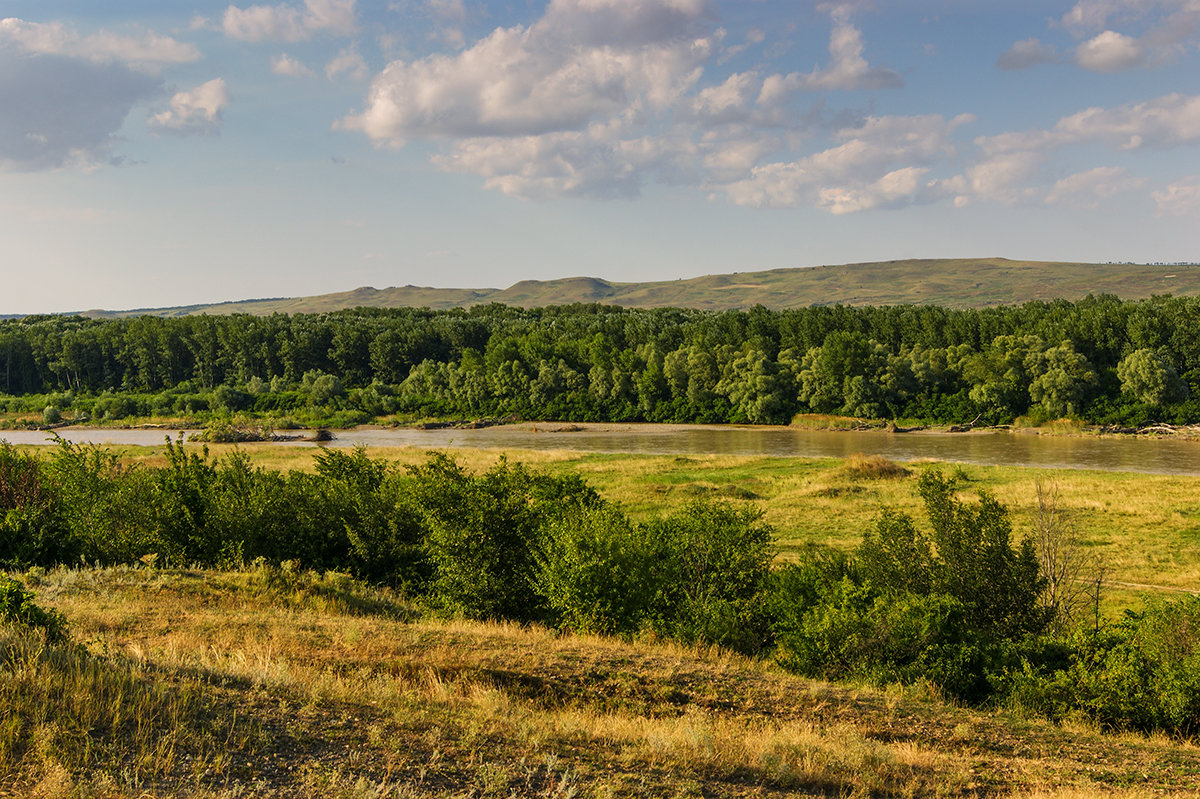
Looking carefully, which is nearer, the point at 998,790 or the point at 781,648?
the point at 998,790

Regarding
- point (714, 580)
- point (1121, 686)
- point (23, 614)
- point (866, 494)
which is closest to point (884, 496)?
point (866, 494)

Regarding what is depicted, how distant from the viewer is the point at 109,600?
49.4 feet

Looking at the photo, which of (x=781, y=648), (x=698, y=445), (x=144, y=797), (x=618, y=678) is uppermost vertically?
(x=144, y=797)

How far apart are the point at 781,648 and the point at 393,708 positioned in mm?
8813

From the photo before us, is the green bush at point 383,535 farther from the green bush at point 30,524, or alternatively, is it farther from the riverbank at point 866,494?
the green bush at point 30,524

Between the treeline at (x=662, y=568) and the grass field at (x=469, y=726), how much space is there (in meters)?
1.34

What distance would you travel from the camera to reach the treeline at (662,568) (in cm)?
1394

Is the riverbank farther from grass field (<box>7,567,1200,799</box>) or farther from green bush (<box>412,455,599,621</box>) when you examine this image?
grass field (<box>7,567,1200,799</box>)

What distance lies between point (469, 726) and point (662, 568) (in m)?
9.01

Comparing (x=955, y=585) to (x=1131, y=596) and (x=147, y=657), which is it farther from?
(x=147, y=657)

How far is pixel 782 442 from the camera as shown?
8019 centimetres

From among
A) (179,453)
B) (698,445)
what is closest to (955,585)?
(179,453)

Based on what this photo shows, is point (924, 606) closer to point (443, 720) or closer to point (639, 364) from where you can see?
point (443, 720)

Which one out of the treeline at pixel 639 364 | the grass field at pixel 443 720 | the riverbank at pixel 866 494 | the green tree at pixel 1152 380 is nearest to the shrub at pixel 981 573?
the grass field at pixel 443 720
